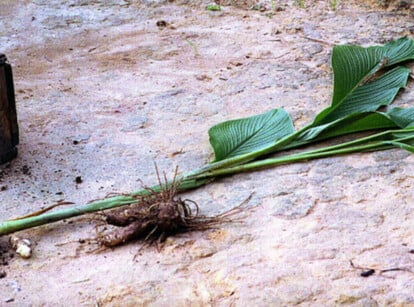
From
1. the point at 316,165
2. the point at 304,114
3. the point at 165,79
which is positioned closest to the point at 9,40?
the point at 165,79

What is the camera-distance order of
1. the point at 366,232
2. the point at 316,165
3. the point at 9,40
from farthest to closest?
1. the point at 9,40
2. the point at 316,165
3. the point at 366,232

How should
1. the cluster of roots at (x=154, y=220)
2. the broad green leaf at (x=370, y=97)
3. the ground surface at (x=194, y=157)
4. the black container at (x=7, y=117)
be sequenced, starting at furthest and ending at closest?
the broad green leaf at (x=370, y=97)
the black container at (x=7, y=117)
the cluster of roots at (x=154, y=220)
the ground surface at (x=194, y=157)

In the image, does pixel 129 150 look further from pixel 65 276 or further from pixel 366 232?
pixel 366 232

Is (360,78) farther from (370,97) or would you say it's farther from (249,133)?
(249,133)

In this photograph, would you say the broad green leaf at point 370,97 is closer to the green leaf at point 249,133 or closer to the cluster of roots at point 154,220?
the green leaf at point 249,133

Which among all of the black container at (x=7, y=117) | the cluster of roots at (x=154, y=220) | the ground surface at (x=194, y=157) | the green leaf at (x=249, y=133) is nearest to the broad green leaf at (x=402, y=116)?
the ground surface at (x=194, y=157)
